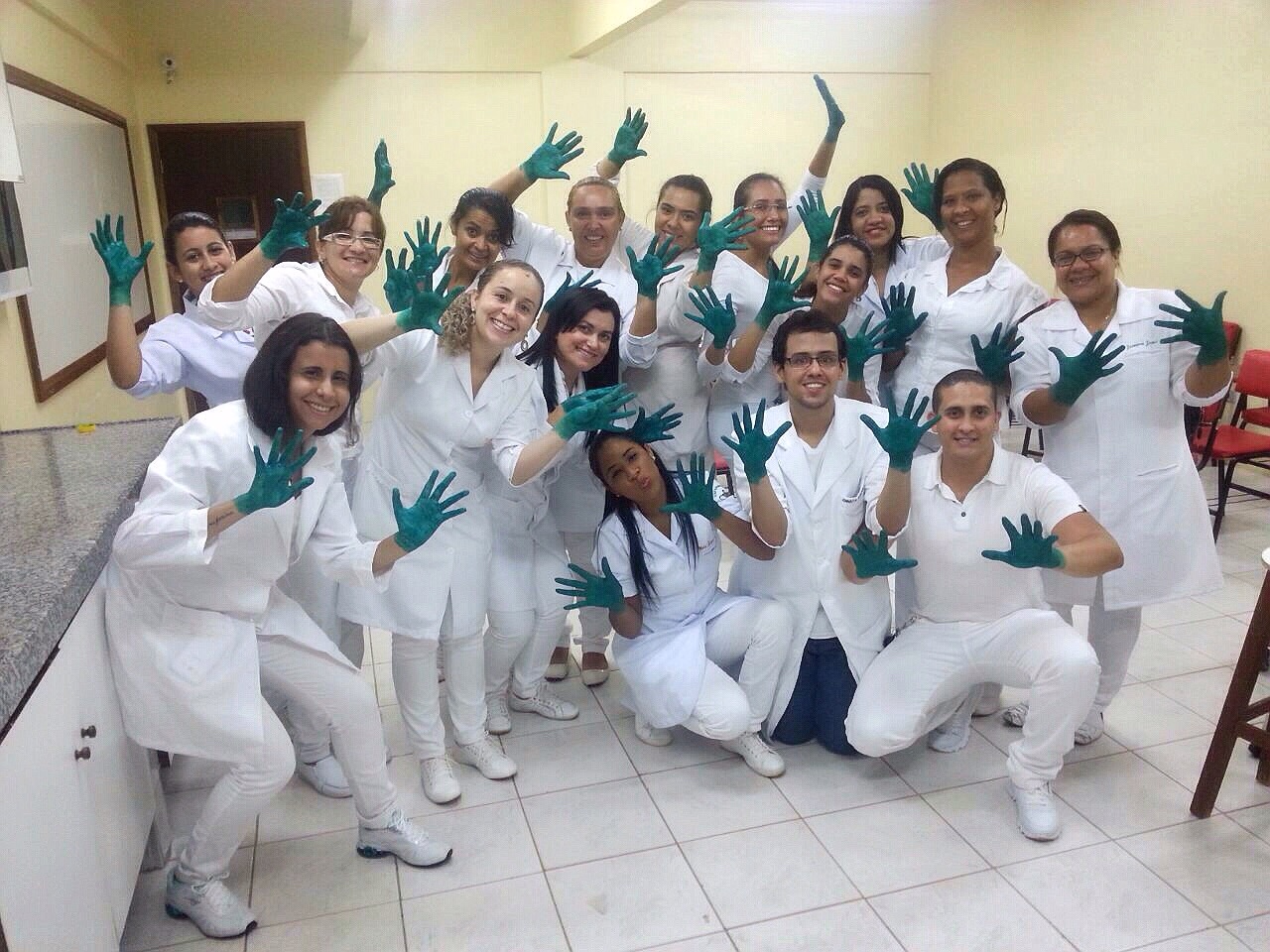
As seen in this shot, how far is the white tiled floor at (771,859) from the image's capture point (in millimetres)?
1659

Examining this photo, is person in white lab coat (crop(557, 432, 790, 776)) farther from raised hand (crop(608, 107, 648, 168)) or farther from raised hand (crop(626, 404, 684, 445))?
raised hand (crop(608, 107, 648, 168))

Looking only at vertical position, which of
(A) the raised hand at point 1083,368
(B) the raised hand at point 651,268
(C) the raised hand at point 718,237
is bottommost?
(A) the raised hand at point 1083,368

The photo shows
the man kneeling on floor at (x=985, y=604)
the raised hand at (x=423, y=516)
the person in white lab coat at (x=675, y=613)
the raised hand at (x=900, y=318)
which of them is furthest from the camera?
the raised hand at (x=900, y=318)

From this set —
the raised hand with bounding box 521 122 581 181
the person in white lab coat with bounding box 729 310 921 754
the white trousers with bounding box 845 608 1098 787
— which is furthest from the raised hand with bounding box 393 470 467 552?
the raised hand with bounding box 521 122 581 181

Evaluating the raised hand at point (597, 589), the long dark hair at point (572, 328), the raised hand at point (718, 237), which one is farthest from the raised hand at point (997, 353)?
the raised hand at point (597, 589)

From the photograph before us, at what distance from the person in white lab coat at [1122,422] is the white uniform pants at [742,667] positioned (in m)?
0.68

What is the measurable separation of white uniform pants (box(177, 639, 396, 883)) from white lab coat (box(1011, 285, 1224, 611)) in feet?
5.20

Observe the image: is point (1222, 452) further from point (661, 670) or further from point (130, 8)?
point (130, 8)

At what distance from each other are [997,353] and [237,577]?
5.77 ft

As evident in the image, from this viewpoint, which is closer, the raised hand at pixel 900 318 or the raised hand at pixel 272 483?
the raised hand at pixel 272 483

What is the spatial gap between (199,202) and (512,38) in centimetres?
204

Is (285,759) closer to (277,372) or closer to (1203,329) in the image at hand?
(277,372)

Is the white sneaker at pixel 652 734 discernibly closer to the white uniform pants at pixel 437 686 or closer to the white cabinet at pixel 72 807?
the white uniform pants at pixel 437 686

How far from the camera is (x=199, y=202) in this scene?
523cm
